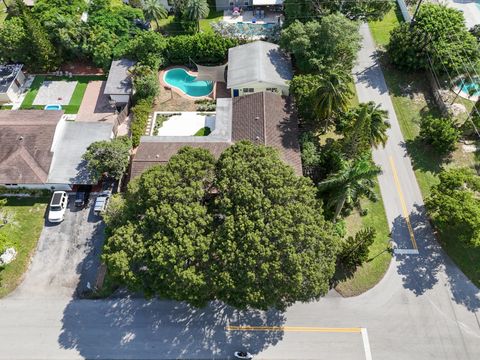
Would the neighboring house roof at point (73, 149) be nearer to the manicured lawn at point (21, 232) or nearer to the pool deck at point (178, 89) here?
the manicured lawn at point (21, 232)

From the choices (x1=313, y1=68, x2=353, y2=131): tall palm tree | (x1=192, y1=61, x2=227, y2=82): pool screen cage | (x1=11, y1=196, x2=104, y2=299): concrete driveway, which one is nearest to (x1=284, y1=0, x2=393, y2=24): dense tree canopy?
(x1=192, y1=61, x2=227, y2=82): pool screen cage

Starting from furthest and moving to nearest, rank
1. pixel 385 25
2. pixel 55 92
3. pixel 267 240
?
1. pixel 385 25
2. pixel 55 92
3. pixel 267 240

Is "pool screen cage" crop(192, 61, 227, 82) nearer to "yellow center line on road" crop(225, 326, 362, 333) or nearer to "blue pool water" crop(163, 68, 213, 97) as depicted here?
"blue pool water" crop(163, 68, 213, 97)

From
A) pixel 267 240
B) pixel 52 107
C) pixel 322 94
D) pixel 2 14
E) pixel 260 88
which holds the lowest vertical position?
pixel 52 107

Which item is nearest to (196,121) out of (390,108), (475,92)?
(390,108)

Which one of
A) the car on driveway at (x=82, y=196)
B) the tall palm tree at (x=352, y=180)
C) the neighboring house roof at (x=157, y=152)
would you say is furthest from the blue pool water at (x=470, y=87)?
the car on driveway at (x=82, y=196)

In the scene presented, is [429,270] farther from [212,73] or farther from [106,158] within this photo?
[212,73]

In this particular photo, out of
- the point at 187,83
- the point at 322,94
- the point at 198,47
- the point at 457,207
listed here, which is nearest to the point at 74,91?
the point at 187,83
